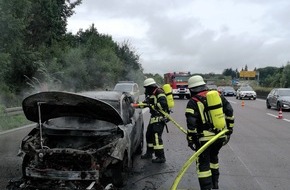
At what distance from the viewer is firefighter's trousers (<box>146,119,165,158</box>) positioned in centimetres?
805

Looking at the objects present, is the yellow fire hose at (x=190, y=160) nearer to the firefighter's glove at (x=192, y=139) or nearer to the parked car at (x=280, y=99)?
the firefighter's glove at (x=192, y=139)

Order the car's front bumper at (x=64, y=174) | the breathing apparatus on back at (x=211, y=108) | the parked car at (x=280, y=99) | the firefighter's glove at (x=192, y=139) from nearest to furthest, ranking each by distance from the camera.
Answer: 1. the car's front bumper at (x=64, y=174)
2. the breathing apparatus on back at (x=211, y=108)
3. the firefighter's glove at (x=192, y=139)
4. the parked car at (x=280, y=99)

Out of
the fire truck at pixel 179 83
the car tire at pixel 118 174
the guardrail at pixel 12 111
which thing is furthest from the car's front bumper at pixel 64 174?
the fire truck at pixel 179 83

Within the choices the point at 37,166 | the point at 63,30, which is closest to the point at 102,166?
the point at 37,166

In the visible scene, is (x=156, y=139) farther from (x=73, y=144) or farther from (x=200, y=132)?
(x=200, y=132)

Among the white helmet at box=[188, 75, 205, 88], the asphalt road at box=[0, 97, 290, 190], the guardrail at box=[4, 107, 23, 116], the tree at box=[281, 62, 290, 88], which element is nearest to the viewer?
the white helmet at box=[188, 75, 205, 88]

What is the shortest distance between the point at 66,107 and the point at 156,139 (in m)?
2.66

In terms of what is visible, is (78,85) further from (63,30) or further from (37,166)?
(37,166)

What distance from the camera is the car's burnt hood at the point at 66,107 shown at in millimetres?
5426

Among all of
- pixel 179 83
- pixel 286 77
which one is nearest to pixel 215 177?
pixel 179 83

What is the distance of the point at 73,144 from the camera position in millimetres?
6016

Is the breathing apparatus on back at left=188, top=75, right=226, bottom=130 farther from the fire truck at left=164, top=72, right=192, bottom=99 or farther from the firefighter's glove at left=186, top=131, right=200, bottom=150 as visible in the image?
the fire truck at left=164, top=72, right=192, bottom=99

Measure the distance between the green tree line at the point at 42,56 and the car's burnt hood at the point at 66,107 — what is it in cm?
1215

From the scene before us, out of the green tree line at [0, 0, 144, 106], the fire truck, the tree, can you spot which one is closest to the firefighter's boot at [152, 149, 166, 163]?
the green tree line at [0, 0, 144, 106]
